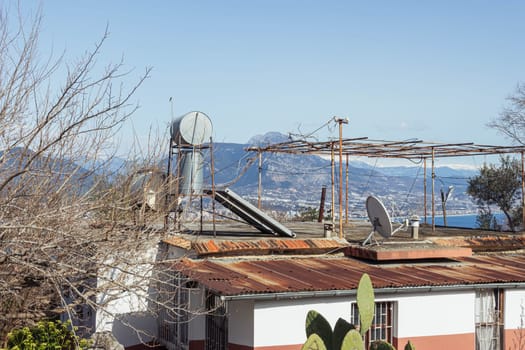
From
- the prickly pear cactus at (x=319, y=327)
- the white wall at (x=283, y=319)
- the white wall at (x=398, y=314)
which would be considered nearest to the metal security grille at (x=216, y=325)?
the white wall at (x=398, y=314)

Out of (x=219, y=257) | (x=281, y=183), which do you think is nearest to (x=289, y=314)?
(x=219, y=257)

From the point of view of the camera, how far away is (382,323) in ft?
39.1

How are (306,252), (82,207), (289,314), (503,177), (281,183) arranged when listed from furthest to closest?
(281,183)
(503,177)
(306,252)
(289,314)
(82,207)

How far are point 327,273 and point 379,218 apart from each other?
244 cm

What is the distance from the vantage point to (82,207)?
10.2m

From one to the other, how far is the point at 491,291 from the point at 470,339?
116 cm

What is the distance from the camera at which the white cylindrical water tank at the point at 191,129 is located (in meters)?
15.4

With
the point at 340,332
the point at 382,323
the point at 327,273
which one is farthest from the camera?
the point at 327,273

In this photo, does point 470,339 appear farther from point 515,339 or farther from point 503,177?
point 503,177

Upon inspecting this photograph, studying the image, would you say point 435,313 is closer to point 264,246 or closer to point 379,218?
point 379,218

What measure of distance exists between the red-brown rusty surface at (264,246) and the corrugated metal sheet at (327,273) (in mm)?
194

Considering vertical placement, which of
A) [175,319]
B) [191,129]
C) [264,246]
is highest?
[191,129]

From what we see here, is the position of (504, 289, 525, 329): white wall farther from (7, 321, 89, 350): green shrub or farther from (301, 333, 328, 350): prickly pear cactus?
(7, 321, 89, 350): green shrub

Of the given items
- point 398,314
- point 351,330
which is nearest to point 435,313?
point 398,314
